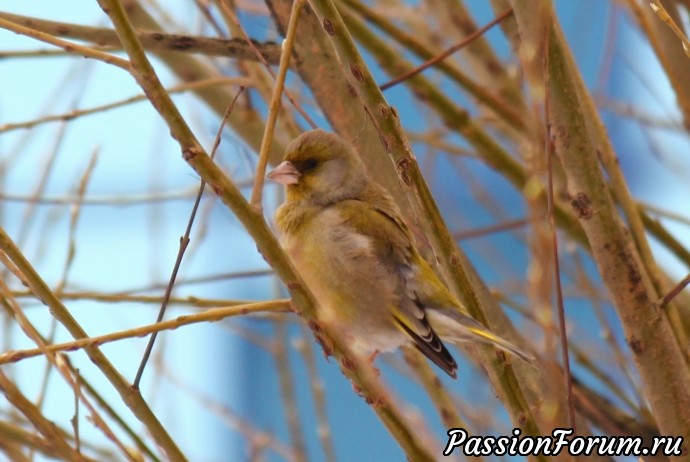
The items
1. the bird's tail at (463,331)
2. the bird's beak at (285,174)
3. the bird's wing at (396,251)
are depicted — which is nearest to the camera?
the bird's tail at (463,331)

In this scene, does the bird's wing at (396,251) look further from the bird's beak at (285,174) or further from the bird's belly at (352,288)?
the bird's beak at (285,174)

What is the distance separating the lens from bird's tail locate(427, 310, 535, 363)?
5.91 feet

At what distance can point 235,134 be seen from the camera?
2.79 m

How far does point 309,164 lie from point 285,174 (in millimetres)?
110

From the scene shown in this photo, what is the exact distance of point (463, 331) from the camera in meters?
1.96

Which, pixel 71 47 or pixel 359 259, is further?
pixel 359 259

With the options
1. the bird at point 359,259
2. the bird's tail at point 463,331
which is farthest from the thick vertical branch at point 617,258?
the bird at point 359,259

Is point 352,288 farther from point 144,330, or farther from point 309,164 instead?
point 144,330

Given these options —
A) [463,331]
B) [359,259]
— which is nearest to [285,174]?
[359,259]

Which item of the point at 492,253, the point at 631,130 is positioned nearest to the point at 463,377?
the point at 631,130

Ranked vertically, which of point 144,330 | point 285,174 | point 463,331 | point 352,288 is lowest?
point 144,330

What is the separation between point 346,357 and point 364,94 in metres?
0.46

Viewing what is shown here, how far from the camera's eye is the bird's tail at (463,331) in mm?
1801

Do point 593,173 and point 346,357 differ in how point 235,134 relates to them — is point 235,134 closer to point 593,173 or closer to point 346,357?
point 593,173
